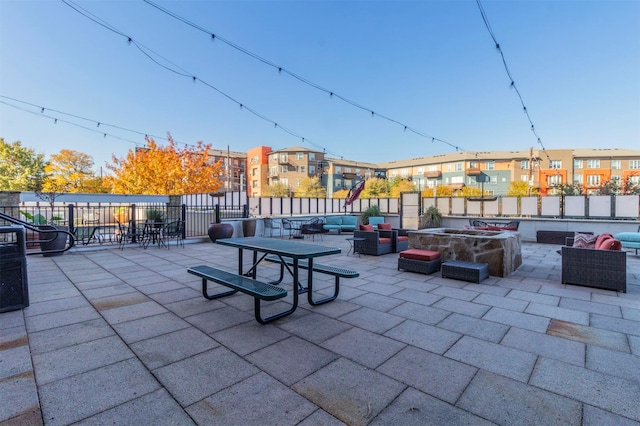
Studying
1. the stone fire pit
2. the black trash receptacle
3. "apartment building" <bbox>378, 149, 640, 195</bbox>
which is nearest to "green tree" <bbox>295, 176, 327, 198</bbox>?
"apartment building" <bbox>378, 149, 640, 195</bbox>

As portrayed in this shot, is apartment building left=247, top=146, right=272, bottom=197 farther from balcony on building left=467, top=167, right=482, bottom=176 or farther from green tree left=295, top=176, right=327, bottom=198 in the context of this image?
balcony on building left=467, top=167, right=482, bottom=176

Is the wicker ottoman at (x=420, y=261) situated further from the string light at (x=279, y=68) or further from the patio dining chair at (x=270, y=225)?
the patio dining chair at (x=270, y=225)

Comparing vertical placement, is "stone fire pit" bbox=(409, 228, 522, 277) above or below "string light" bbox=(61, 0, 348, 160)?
below

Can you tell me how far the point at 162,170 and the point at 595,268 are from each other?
72.3 feet

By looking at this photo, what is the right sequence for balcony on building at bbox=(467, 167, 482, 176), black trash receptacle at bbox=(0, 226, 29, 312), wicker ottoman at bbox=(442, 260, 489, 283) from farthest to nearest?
balcony on building at bbox=(467, 167, 482, 176) < wicker ottoman at bbox=(442, 260, 489, 283) < black trash receptacle at bbox=(0, 226, 29, 312)

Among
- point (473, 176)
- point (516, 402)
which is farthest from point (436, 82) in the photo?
point (473, 176)

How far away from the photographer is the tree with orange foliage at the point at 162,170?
68.2 feet

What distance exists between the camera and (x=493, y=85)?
937 centimetres

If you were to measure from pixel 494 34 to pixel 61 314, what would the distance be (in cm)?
793

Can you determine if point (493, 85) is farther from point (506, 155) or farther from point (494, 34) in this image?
point (506, 155)

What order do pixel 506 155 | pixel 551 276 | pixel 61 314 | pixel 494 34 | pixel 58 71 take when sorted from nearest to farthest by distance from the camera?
1. pixel 61 314
2. pixel 551 276
3. pixel 494 34
4. pixel 58 71
5. pixel 506 155

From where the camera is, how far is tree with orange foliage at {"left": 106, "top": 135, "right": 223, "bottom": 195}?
2078 centimetres

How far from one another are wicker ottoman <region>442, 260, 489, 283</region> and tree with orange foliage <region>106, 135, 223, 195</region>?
20.2 meters

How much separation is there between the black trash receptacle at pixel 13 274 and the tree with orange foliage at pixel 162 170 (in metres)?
19.3
